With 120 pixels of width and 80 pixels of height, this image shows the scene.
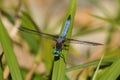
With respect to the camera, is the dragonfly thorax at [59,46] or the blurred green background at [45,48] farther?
the blurred green background at [45,48]

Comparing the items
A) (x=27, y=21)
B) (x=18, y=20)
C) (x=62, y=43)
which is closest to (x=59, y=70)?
(x=62, y=43)

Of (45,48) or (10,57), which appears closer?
(10,57)

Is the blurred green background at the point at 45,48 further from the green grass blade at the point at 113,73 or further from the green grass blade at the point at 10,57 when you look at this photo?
the green grass blade at the point at 10,57

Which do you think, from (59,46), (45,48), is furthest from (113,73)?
(45,48)

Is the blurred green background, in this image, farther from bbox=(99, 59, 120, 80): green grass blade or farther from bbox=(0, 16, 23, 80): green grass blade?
bbox=(0, 16, 23, 80): green grass blade

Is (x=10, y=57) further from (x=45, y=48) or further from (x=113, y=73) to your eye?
(x=45, y=48)

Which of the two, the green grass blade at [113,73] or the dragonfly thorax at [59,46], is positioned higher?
the dragonfly thorax at [59,46]

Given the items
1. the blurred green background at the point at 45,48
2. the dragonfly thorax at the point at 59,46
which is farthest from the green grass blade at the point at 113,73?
the dragonfly thorax at the point at 59,46

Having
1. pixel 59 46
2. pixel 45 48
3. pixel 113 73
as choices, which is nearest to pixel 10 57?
pixel 59 46

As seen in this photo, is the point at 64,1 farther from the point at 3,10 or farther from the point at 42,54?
the point at 42,54

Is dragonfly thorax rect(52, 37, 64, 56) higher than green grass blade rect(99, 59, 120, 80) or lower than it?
higher

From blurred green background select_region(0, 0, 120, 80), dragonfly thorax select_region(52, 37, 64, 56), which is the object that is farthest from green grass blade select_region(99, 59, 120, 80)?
dragonfly thorax select_region(52, 37, 64, 56)

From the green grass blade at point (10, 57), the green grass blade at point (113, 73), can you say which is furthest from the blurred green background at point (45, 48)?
the green grass blade at point (10, 57)
